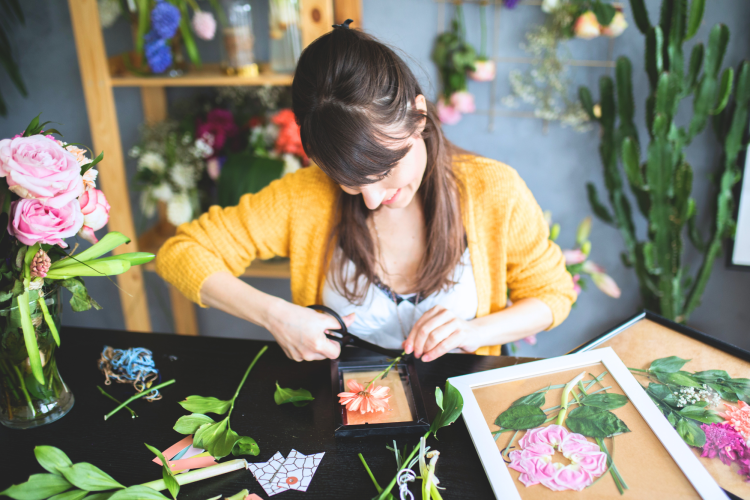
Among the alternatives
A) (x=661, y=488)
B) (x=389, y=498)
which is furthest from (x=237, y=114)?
(x=661, y=488)

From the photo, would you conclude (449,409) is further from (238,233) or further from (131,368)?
(238,233)

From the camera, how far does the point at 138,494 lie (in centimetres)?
63

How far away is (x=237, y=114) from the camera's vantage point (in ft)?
6.33

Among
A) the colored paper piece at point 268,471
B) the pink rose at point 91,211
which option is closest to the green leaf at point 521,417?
the colored paper piece at point 268,471

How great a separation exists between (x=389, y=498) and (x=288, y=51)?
1.45m

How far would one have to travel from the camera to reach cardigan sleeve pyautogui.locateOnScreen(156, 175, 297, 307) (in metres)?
1.20

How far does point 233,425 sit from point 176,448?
87mm

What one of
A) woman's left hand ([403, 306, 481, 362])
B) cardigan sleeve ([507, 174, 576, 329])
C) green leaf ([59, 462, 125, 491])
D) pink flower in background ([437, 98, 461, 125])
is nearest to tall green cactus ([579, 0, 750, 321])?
pink flower in background ([437, 98, 461, 125])

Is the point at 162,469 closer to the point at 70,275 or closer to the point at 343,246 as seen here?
the point at 70,275

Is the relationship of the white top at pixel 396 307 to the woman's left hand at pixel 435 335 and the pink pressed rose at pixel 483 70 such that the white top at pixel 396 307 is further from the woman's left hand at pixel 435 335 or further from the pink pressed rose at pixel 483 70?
the pink pressed rose at pixel 483 70

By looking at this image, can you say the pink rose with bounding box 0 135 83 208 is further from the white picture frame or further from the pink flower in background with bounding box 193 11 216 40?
the pink flower in background with bounding box 193 11 216 40

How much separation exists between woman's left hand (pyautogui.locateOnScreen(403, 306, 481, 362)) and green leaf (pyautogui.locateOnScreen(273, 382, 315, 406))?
0.19m

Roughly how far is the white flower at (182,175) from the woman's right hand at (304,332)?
1000 mm

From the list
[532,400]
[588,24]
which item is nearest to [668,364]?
[532,400]
